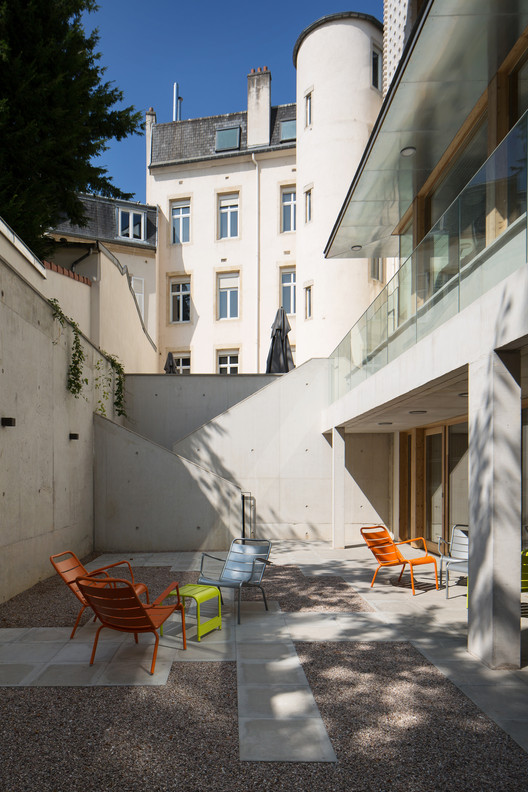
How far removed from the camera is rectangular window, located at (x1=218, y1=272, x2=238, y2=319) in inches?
920

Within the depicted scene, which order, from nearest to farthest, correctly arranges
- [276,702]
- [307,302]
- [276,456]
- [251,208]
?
[276,702] → [276,456] → [307,302] → [251,208]

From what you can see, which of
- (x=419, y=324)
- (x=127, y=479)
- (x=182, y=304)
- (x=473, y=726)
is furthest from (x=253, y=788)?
(x=182, y=304)

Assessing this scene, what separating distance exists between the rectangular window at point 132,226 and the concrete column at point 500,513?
20.7m

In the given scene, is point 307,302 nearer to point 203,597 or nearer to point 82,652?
point 203,597

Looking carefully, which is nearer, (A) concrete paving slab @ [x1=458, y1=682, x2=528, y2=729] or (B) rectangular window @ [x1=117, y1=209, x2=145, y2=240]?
(A) concrete paving slab @ [x1=458, y1=682, x2=528, y2=729]

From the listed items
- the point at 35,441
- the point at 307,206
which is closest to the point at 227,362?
the point at 307,206

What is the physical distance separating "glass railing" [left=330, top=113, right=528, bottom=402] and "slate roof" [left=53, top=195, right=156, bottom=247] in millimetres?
16560

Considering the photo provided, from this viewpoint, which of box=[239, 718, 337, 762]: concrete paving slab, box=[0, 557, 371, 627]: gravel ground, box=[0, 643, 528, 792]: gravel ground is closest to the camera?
box=[0, 643, 528, 792]: gravel ground

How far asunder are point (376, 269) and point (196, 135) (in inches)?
438

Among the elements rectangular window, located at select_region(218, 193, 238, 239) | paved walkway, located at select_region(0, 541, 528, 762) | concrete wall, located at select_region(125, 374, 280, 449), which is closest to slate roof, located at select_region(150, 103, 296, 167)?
rectangular window, located at select_region(218, 193, 238, 239)

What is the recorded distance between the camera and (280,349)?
16.5 m

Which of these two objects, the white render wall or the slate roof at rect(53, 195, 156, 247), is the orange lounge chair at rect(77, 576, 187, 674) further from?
the slate roof at rect(53, 195, 156, 247)

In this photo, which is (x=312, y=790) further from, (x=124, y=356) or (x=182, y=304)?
(x=182, y=304)

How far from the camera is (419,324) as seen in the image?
7098 millimetres
